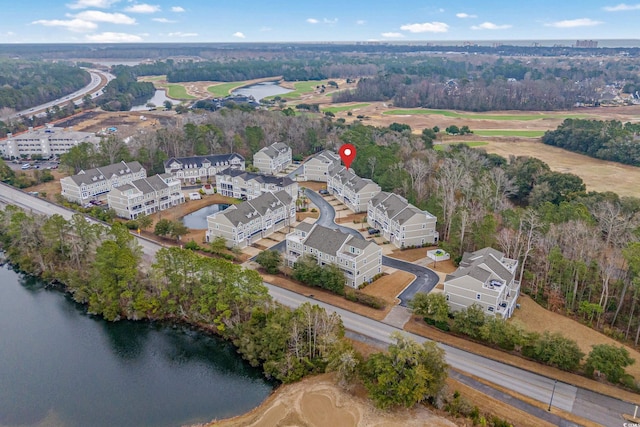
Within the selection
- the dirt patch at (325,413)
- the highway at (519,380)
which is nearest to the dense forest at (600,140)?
the highway at (519,380)

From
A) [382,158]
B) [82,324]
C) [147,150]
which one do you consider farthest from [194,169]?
[82,324]

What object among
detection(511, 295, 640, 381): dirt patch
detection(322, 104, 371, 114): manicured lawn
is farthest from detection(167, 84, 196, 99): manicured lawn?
detection(511, 295, 640, 381): dirt patch

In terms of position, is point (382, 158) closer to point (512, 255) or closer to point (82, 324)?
point (512, 255)

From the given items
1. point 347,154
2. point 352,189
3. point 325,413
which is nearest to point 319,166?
point 347,154

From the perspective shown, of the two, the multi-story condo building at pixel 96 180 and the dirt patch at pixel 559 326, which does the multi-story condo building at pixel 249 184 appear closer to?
the multi-story condo building at pixel 96 180

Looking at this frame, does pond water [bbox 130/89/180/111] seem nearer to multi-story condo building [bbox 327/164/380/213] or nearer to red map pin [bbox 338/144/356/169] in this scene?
red map pin [bbox 338/144/356/169]

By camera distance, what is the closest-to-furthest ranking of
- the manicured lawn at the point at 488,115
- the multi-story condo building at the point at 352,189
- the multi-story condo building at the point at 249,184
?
1. the multi-story condo building at the point at 352,189
2. the multi-story condo building at the point at 249,184
3. the manicured lawn at the point at 488,115

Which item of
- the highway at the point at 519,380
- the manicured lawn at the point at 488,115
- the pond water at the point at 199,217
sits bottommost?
the pond water at the point at 199,217
